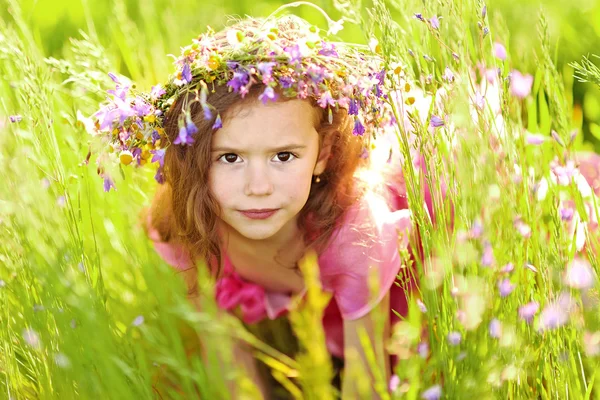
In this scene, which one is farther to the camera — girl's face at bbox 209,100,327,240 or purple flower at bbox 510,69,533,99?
girl's face at bbox 209,100,327,240

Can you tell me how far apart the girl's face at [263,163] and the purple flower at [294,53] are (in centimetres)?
12

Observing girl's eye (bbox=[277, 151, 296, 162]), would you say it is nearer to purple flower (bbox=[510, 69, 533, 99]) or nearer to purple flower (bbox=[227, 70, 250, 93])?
purple flower (bbox=[227, 70, 250, 93])

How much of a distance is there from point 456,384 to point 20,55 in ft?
2.59

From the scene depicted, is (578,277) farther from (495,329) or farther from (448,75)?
Result: (448,75)

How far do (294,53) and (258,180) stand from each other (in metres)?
0.25

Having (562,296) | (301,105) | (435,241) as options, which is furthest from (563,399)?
(301,105)

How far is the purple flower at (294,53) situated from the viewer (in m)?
1.21

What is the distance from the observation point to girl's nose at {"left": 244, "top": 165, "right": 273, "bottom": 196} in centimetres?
131

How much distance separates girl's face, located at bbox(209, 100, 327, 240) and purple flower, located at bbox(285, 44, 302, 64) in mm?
118

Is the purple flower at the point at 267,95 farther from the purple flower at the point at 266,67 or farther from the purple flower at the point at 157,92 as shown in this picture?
the purple flower at the point at 157,92

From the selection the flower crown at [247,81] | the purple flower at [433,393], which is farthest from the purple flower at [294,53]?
the purple flower at [433,393]

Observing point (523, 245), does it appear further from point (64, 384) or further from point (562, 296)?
point (64, 384)

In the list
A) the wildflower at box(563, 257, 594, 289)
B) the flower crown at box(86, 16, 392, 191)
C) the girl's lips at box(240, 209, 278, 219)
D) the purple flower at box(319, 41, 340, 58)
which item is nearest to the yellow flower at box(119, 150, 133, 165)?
the flower crown at box(86, 16, 392, 191)

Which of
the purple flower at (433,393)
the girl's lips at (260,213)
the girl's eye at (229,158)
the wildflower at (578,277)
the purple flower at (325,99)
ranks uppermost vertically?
the purple flower at (325,99)
